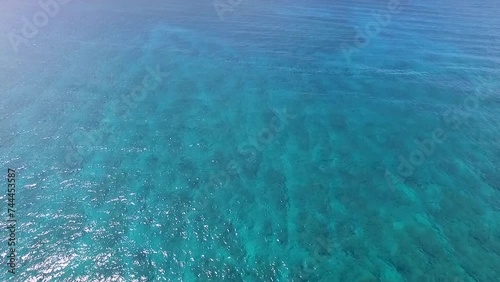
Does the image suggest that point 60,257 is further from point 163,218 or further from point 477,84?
point 477,84

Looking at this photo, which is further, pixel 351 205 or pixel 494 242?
pixel 351 205

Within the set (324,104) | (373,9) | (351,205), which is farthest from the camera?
(373,9)

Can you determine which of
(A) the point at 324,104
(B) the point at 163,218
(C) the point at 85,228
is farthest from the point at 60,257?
(A) the point at 324,104

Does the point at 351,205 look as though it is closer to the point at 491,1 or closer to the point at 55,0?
the point at 55,0

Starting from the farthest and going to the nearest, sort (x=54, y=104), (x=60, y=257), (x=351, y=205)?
(x=54, y=104), (x=351, y=205), (x=60, y=257)

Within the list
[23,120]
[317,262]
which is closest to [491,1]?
[317,262]

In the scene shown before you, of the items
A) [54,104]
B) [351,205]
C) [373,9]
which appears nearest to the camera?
[351,205]
